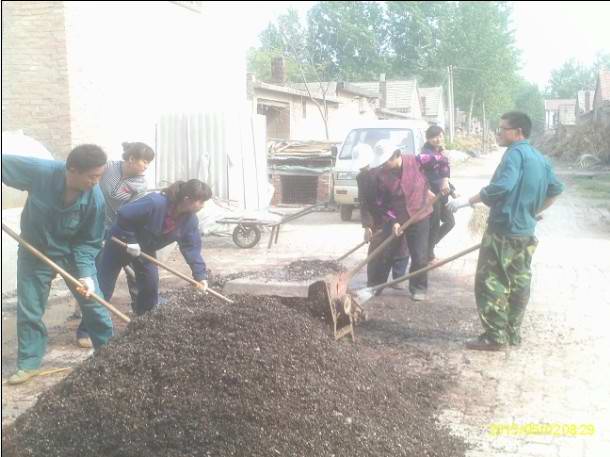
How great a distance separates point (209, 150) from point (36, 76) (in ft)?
11.1

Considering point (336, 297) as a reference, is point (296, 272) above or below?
below

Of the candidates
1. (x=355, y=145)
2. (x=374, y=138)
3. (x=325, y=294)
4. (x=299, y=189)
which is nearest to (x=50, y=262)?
(x=325, y=294)

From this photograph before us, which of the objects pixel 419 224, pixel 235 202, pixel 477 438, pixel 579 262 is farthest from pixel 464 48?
pixel 235 202

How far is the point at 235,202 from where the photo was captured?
10.5 meters

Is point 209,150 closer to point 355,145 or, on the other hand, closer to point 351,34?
point 355,145

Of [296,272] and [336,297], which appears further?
[296,272]

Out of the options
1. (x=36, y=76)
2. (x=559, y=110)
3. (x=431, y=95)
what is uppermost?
(x=36, y=76)

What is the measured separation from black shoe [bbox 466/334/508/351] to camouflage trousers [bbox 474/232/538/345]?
0.04 m

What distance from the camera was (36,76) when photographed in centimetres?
736

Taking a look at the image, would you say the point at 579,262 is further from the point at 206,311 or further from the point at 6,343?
the point at 6,343

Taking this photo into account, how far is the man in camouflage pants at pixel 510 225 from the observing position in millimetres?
4363

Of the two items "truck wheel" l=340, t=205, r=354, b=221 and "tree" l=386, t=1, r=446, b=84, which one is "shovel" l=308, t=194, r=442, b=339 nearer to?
"tree" l=386, t=1, r=446, b=84

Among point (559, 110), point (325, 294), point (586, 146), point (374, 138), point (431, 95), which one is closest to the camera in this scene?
point (325, 294)

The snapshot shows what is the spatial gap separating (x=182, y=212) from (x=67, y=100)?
3.91 metres
